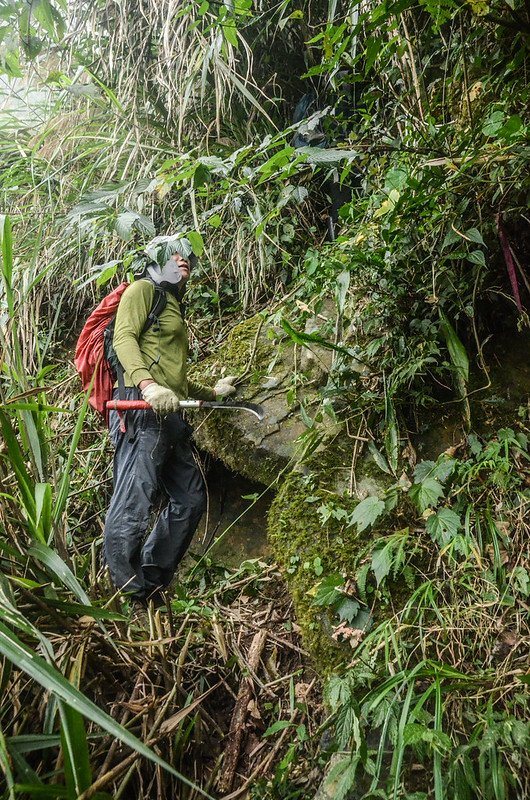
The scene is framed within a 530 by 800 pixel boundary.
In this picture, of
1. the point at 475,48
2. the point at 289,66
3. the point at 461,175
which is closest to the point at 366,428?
the point at 461,175

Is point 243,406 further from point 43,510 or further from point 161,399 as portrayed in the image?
point 43,510

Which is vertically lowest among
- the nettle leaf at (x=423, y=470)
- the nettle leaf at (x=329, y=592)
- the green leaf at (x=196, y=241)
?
the nettle leaf at (x=329, y=592)

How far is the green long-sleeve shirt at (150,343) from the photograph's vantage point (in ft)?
10.9

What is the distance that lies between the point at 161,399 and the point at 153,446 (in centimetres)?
33

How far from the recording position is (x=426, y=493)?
2.05 meters

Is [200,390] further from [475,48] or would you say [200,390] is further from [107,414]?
[475,48]

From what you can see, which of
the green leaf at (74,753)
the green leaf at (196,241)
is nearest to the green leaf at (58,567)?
the green leaf at (74,753)

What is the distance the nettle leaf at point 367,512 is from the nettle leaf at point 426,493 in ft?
0.42

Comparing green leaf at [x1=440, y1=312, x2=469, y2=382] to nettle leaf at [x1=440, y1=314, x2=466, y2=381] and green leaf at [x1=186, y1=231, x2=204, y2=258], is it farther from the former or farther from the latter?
green leaf at [x1=186, y1=231, x2=204, y2=258]

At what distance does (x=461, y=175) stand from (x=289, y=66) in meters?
3.01

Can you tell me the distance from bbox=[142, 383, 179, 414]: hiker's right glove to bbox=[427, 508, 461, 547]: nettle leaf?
166 cm

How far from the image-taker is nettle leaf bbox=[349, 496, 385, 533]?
2.12 metres

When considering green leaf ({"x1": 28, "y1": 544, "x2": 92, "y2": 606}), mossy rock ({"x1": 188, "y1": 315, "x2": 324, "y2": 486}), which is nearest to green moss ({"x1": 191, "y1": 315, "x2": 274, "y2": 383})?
mossy rock ({"x1": 188, "y1": 315, "x2": 324, "y2": 486})

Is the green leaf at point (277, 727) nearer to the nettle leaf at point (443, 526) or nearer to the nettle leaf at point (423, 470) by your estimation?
the nettle leaf at point (443, 526)
